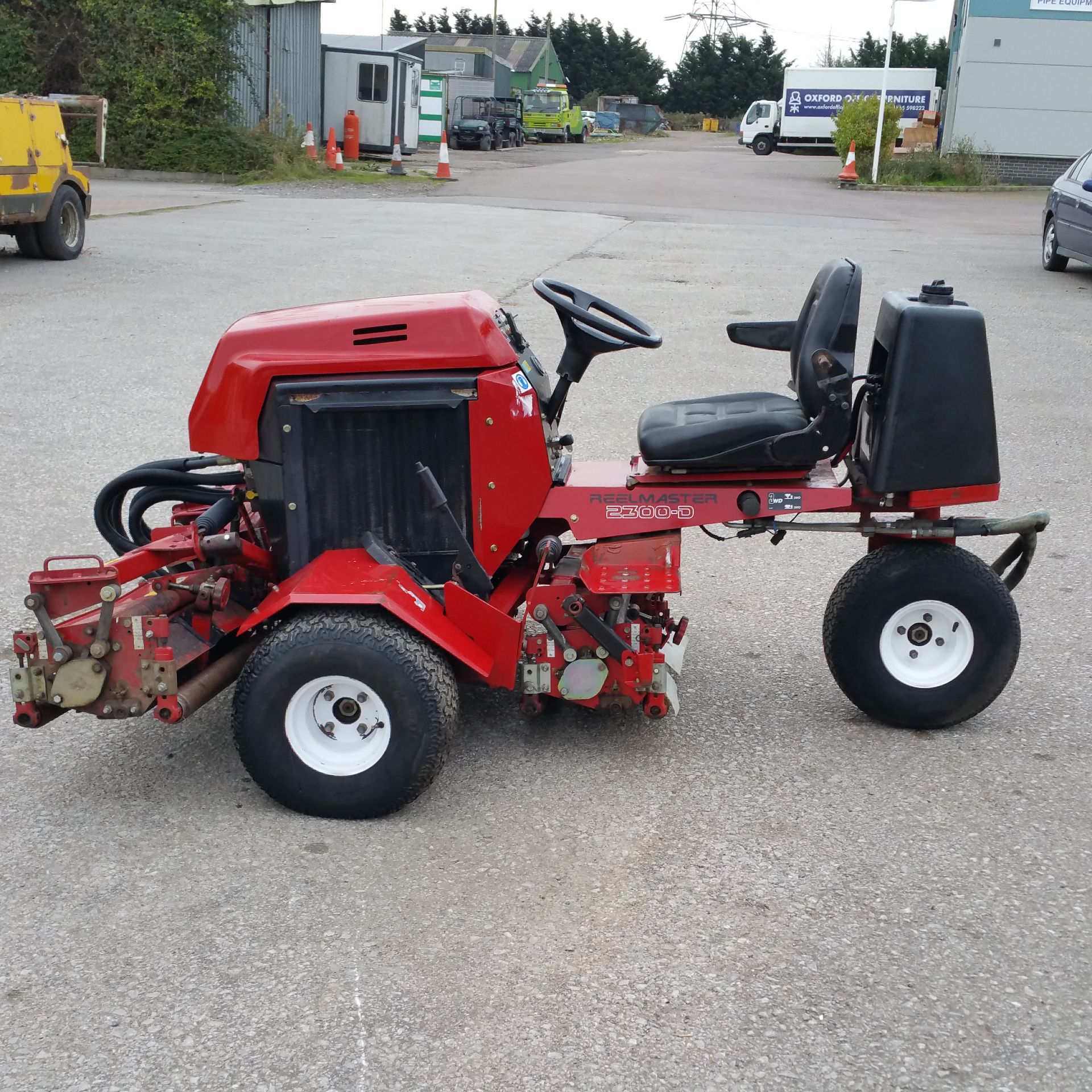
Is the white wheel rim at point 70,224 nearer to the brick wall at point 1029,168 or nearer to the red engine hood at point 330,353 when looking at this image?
the red engine hood at point 330,353

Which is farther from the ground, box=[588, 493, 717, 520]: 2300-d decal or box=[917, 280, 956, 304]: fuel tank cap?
box=[917, 280, 956, 304]: fuel tank cap

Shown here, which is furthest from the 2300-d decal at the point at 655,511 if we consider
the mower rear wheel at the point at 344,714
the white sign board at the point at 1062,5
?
the white sign board at the point at 1062,5

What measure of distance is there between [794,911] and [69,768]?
2112 millimetres

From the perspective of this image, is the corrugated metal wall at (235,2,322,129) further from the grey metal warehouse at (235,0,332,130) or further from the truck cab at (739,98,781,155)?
the truck cab at (739,98,781,155)

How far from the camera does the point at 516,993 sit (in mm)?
2758

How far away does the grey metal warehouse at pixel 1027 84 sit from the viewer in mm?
29609

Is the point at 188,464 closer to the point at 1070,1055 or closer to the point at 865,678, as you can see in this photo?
the point at 865,678

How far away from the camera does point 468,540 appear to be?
12.3 ft

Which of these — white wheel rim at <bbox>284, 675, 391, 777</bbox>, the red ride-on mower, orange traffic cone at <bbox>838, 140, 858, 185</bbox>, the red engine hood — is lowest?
white wheel rim at <bbox>284, 675, 391, 777</bbox>

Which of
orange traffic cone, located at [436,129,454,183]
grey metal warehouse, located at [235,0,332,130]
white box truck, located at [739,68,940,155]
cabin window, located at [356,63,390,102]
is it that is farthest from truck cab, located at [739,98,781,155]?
orange traffic cone, located at [436,129,454,183]

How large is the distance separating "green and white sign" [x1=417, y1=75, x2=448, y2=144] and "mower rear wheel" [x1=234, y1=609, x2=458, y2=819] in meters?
36.3

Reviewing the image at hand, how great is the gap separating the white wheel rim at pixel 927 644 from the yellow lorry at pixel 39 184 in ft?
35.7

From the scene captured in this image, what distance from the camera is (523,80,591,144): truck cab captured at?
51906 millimetres

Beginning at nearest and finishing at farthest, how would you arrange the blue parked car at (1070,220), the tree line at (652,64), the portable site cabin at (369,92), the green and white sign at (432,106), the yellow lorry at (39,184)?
1. the yellow lorry at (39,184)
2. the blue parked car at (1070,220)
3. the portable site cabin at (369,92)
4. the green and white sign at (432,106)
5. the tree line at (652,64)
